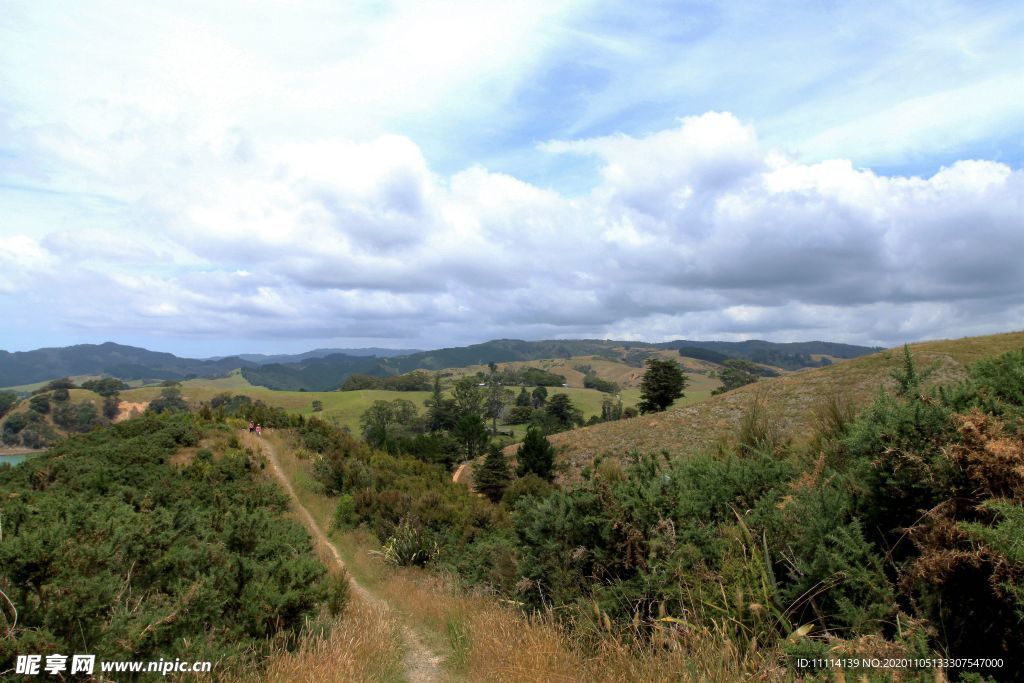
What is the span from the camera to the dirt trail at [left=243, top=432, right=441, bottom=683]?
524cm

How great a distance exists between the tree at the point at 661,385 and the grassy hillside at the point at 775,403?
13056mm

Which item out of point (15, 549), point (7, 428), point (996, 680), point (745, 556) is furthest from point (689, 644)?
point (7, 428)

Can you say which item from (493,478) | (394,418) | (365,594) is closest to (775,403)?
(493,478)

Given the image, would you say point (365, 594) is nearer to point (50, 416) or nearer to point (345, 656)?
point (345, 656)

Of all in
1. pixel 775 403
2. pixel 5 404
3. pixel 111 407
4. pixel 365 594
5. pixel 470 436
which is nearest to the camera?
pixel 365 594

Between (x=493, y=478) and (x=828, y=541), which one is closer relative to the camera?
(x=828, y=541)

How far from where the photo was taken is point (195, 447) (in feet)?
63.5

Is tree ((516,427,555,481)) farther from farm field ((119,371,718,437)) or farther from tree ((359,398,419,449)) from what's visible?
farm field ((119,371,718,437))

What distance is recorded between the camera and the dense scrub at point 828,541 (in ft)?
7.95

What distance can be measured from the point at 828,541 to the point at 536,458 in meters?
20.0

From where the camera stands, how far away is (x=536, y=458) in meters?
22.9

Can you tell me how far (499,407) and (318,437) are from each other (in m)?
76.8

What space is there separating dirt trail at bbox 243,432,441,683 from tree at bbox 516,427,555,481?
8594mm

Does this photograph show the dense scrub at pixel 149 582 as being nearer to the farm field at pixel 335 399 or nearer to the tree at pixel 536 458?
the tree at pixel 536 458
